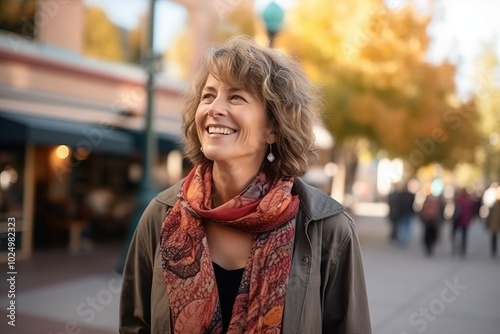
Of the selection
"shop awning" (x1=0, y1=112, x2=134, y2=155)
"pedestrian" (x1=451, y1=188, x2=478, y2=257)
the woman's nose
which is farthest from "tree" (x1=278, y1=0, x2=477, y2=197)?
the woman's nose

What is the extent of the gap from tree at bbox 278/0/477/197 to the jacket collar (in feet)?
39.1

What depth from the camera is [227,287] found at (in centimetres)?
213

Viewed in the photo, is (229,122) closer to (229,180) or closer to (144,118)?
(229,180)

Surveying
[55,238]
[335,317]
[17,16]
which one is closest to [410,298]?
[335,317]

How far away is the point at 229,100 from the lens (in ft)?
7.03

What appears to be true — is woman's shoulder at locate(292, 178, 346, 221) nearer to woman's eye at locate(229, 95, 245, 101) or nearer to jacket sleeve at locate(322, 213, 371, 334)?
jacket sleeve at locate(322, 213, 371, 334)

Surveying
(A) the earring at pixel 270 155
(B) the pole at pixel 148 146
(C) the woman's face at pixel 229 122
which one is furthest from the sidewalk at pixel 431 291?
(C) the woman's face at pixel 229 122

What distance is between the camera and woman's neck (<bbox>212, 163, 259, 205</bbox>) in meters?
2.25

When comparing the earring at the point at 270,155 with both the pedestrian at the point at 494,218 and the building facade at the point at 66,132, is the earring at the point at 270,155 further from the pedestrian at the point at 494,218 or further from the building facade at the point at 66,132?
the pedestrian at the point at 494,218

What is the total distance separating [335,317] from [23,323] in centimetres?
540

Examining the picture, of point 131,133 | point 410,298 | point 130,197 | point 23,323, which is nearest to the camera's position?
point 23,323

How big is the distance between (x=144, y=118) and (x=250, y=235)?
11.5 m

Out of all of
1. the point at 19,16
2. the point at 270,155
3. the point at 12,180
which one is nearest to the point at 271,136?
the point at 270,155

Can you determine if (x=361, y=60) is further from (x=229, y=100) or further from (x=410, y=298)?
(x=229, y=100)
